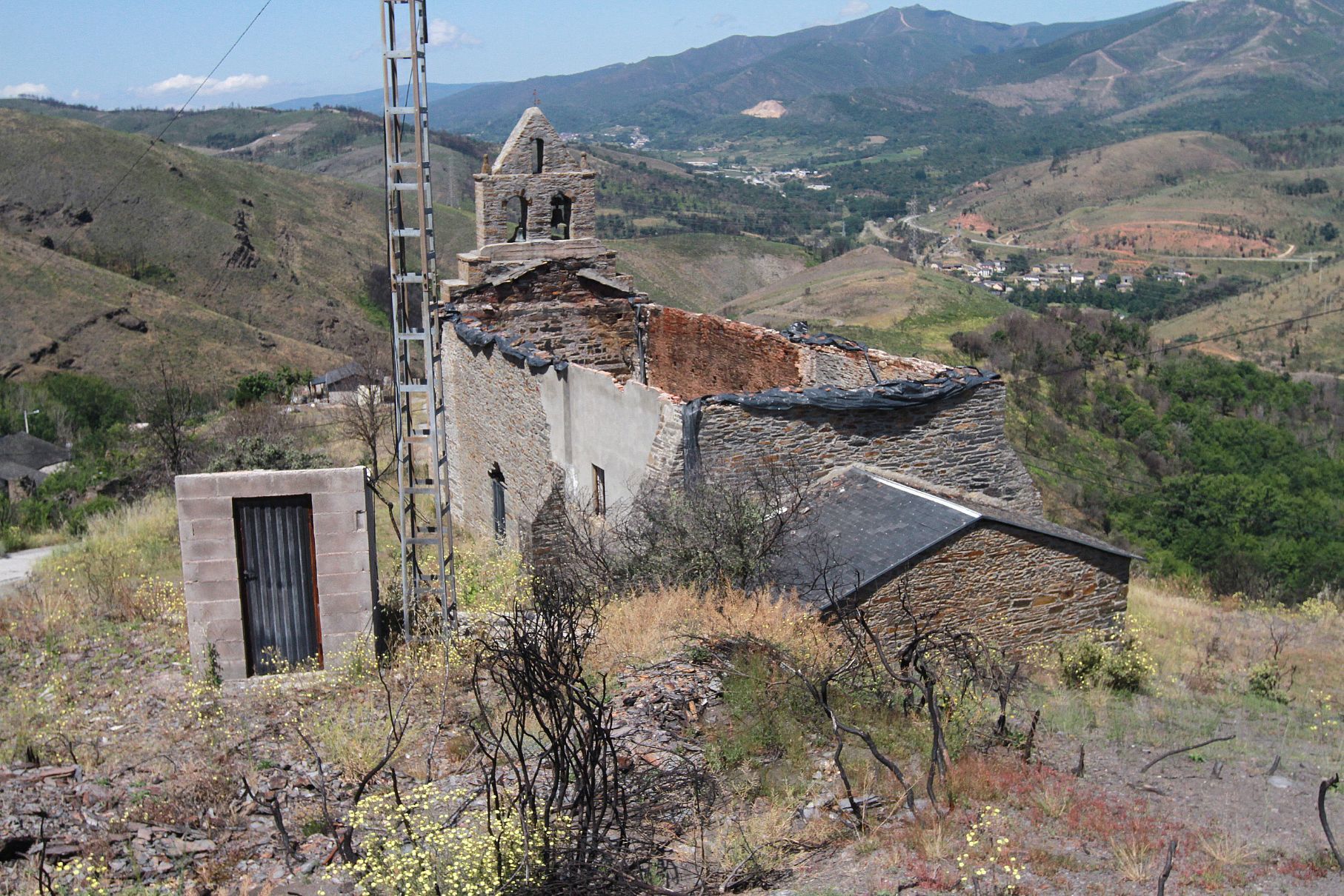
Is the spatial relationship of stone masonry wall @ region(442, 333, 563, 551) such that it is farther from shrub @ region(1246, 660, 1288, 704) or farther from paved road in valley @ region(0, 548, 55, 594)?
shrub @ region(1246, 660, 1288, 704)

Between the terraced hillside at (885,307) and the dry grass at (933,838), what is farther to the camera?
the terraced hillside at (885,307)

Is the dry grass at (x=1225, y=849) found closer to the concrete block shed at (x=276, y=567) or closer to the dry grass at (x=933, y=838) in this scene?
the dry grass at (x=933, y=838)

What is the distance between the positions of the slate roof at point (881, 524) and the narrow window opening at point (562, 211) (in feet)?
25.8

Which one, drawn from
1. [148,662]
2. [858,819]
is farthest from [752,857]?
[148,662]

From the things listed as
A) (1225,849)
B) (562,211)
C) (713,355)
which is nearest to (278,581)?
(1225,849)

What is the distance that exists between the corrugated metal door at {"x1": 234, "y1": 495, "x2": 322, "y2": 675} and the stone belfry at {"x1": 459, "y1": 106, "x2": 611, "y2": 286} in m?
8.37

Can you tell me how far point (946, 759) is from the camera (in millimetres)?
6727

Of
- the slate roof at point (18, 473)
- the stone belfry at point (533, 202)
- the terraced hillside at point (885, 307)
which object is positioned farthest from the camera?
the terraced hillside at point (885, 307)

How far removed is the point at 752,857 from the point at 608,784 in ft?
3.56

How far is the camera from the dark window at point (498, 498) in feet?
54.5

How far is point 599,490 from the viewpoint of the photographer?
13.4 meters

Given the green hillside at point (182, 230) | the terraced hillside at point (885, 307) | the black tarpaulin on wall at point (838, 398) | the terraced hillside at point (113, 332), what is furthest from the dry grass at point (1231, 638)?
the green hillside at point (182, 230)

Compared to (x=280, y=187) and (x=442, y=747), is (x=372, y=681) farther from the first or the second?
(x=280, y=187)

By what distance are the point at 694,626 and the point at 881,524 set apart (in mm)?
2485
